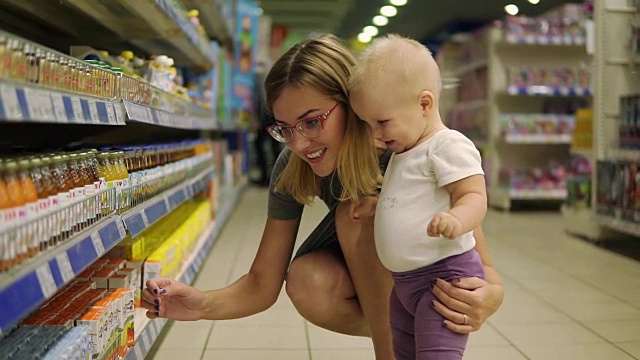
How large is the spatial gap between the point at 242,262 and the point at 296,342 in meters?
1.38

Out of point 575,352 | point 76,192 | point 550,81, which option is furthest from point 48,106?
point 550,81

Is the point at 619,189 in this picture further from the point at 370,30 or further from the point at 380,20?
the point at 370,30

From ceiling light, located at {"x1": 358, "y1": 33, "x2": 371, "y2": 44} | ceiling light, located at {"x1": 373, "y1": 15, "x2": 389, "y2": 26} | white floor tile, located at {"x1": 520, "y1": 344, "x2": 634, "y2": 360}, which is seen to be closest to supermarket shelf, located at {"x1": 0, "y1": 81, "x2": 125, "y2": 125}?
white floor tile, located at {"x1": 520, "y1": 344, "x2": 634, "y2": 360}

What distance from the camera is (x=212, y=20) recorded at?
5152 mm

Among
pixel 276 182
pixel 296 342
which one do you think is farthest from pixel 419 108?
pixel 296 342

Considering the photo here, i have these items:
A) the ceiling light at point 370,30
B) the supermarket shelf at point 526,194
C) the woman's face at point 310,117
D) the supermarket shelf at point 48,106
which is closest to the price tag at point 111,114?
the supermarket shelf at point 48,106

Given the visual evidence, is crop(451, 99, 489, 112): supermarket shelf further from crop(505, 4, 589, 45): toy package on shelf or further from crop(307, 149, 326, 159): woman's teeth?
crop(307, 149, 326, 159): woman's teeth

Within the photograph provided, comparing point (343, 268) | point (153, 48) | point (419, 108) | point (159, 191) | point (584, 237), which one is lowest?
point (584, 237)

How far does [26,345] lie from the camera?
129cm

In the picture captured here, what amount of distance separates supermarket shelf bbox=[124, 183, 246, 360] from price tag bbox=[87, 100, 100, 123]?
65cm

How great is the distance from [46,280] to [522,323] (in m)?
1.97

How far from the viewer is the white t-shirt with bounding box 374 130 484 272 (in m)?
1.37

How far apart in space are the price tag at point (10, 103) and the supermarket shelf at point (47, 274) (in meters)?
0.23

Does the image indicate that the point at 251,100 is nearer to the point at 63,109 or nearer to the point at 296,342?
the point at 296,342
